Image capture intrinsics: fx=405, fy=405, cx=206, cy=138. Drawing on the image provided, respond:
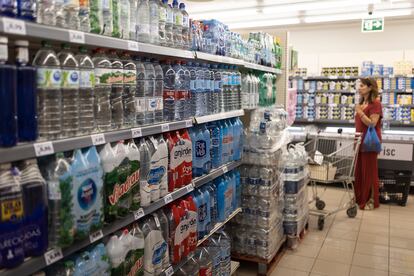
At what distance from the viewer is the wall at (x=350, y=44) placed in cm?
856

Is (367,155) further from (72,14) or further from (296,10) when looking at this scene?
(72,14)

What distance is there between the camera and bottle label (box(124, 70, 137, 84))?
2092mm

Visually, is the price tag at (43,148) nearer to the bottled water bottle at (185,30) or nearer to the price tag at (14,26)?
the price tag at (14,26)

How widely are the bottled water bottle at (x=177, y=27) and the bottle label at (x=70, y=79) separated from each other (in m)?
0.96

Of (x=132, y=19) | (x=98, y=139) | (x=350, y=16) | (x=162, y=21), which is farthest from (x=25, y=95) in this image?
(x=350, y=16)

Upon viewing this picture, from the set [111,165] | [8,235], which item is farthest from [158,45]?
[8,235]

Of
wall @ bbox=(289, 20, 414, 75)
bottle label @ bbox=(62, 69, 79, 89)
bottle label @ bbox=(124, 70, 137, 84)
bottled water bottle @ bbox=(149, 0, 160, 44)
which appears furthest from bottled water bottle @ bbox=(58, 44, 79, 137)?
wall @ bbox=(289, 20, 414, 75)

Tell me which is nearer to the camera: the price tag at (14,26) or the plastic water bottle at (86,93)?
the price tag at (14,26)

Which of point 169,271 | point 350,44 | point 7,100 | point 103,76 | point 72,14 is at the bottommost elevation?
point 169,271

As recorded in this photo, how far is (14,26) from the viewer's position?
1391 millimetres

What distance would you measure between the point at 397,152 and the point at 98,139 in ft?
20.3

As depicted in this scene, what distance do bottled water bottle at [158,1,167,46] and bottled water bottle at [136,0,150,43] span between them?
14 cm

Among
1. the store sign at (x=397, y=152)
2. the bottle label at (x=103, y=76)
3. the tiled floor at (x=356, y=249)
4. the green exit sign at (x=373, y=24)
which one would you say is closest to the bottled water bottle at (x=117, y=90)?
the bottle label at (x=103, y=76)

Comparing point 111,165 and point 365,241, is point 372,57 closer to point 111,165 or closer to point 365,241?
point 365,241
